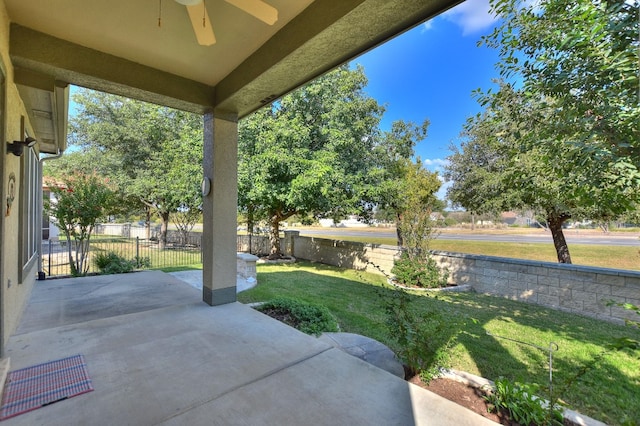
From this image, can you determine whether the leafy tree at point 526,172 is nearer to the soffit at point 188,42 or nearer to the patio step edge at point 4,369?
the soffit at point 188,42

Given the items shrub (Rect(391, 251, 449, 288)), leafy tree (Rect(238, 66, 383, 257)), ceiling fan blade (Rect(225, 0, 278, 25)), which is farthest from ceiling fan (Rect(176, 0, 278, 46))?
shrub (Rect(391, 251, 449, 288))

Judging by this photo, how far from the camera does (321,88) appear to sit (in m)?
9.34

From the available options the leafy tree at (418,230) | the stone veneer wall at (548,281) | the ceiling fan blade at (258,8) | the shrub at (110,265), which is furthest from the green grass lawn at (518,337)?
the shrub at (110,265)

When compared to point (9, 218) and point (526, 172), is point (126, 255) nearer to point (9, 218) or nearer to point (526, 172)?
point (9, 218)

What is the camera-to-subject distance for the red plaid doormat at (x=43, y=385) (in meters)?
1.97

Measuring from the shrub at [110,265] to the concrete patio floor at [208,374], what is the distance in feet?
9.55

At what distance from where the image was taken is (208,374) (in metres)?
2.35

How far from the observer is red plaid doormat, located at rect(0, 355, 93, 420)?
1971 millimetres

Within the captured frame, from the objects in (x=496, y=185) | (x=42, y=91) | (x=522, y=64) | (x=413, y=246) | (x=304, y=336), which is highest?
(x=522, y=64)

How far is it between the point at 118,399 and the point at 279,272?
6704mm

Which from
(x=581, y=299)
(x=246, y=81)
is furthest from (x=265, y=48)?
(x=581, y=299)

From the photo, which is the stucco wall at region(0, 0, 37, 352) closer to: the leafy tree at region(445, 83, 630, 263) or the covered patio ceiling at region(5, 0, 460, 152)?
the covered patio ceiling at region(5, 0, 460, 152)

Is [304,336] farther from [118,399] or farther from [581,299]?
[581,299]

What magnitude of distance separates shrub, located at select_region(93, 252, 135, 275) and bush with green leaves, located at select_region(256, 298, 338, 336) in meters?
4.65
